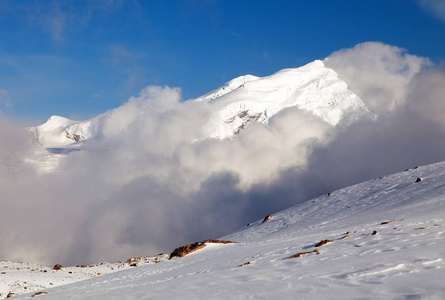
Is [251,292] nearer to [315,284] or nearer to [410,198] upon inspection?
[315,284]

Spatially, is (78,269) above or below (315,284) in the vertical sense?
above

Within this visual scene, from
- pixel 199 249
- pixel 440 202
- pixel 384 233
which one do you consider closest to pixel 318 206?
pixel 440 202

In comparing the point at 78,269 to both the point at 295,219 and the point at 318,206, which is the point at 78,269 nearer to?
the point at 295,219

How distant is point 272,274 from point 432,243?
5877mm

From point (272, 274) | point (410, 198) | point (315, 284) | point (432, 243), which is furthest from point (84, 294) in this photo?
point (410, 198)

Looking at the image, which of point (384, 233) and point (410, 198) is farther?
point (410, 198)

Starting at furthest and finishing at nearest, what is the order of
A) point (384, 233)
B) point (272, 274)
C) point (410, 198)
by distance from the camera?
point (410, 198) < point (384, 233) < point (272, 274)

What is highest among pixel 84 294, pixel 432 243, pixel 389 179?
pixel 389 179

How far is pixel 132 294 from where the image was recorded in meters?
13.2

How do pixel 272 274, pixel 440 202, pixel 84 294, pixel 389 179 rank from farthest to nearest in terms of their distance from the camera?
pixel 389 179 < pixel 440 202 < pixel 84 294 < pixel 272 274

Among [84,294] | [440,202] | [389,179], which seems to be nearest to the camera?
[84,294]

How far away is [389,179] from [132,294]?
124 ft

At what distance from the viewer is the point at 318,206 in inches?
1706

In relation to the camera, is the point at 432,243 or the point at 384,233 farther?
the point at 384,233
